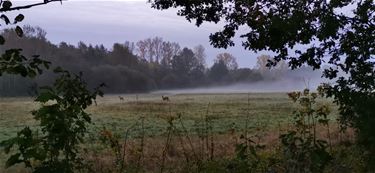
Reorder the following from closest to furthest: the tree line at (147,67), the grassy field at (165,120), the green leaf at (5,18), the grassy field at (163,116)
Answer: the green leaf at (5,18) < the grassy field at (165,120) < the grassy field at (163,116) < the tree line at (147,67)

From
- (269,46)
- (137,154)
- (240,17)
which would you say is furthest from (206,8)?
(137,154)

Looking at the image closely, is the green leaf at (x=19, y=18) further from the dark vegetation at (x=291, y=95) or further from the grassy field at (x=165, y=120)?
the grassy field at (x=165, y=120)

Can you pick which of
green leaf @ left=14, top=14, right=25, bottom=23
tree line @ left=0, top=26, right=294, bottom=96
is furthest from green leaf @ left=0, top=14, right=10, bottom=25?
tree line @ left=0, top=26, right=294, bottom=96

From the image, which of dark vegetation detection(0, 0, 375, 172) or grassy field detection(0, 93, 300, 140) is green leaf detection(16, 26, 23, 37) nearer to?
dark vegetation detection(0, 0, 375, 172)

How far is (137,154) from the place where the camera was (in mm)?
7863

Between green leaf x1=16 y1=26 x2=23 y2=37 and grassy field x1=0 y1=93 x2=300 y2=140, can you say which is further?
grassy field x1=0 y1=93 x2=300 y2=140

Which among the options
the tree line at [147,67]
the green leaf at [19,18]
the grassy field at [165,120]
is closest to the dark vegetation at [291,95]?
the green leaf at [19,18]

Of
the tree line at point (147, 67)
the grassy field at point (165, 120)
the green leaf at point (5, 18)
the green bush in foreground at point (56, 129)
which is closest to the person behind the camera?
the green leaf at point (5, 18)

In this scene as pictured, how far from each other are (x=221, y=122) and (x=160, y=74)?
260 feet

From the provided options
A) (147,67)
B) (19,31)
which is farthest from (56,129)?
(147,67)

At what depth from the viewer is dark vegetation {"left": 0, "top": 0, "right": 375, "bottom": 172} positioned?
4.29m

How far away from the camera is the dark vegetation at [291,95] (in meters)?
4.29

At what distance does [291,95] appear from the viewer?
8242 mm

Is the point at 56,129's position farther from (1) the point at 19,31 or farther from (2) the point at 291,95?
(2) the point at 291,95
